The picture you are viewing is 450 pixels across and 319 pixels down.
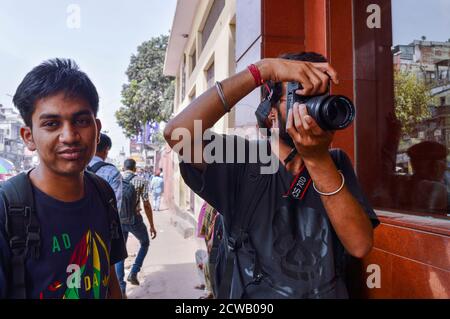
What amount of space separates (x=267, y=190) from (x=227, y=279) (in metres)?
0.30

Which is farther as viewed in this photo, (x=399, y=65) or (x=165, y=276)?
(x=165, y=276)

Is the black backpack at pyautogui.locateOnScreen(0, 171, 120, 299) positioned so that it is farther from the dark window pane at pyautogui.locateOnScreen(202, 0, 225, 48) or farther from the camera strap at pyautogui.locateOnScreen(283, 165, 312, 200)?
the dark window pane at pyautogui.locateOnScreen(202, 0, 225, 48)

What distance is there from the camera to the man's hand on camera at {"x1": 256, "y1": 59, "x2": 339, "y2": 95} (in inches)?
38.5

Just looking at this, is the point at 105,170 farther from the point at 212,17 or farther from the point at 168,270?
the point at 212,17

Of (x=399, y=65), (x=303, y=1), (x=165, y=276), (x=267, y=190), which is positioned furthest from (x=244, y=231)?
(x=165, y=276)

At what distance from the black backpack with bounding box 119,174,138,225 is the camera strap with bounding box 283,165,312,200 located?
9.57 feet

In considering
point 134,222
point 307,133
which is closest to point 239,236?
point 307,133

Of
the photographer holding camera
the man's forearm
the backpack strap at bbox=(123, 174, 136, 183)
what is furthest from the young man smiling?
the backpack strap at bbox=(123, 174, 136, 183)

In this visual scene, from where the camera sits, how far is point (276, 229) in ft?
3.50

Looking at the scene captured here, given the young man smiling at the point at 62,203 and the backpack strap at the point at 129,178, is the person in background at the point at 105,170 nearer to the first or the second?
the backpack strap at the point at 129,178

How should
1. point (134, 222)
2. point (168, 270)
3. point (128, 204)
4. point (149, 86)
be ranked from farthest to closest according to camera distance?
point (149, 86)
point (168, 270)
point (134, 222)
point (128, 204)

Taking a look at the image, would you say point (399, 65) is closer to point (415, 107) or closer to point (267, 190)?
point (415, 107)

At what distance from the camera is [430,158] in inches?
78.0

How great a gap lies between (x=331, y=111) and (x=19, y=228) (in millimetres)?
924
